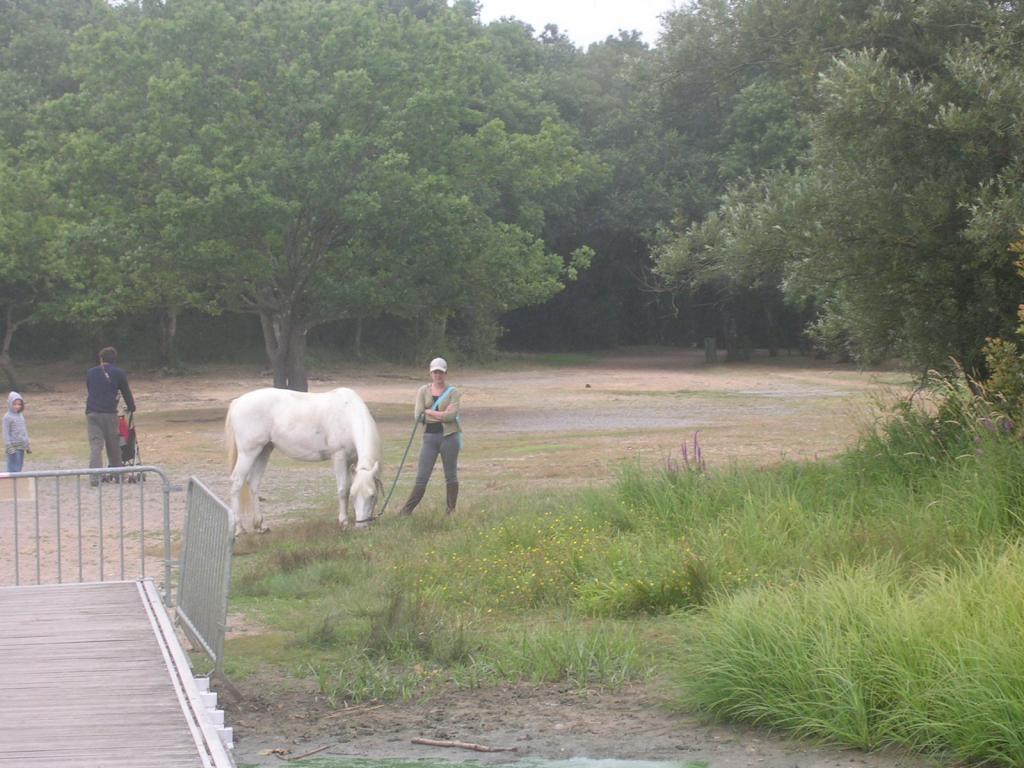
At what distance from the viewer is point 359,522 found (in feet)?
45.2

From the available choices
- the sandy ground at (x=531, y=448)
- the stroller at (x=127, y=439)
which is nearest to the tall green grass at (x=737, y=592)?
the sandy ground at (x=531, y=448)

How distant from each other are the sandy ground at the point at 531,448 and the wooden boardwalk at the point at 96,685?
766 mm

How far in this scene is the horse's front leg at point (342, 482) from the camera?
14117mm

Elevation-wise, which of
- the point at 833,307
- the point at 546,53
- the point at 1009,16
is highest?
the point at 546,53

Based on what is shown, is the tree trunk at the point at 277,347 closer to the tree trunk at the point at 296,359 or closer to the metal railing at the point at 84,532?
the tree trunk at the point at 296,359

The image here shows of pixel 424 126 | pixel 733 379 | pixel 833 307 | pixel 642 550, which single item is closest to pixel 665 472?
pixel 642 550

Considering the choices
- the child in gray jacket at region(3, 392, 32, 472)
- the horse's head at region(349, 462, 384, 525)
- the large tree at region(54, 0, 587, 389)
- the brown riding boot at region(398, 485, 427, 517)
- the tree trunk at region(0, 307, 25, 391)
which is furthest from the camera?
the tree trunk at region(0, 307, 25, 391)

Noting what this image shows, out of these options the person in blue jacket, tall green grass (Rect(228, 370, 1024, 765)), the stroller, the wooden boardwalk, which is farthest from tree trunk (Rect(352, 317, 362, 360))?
the wooden boardwalk

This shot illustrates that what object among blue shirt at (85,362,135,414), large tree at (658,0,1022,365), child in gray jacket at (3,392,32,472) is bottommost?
child in gray jacket at (3,392,32,472)

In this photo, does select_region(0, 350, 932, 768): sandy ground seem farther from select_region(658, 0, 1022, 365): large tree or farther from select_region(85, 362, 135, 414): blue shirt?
select_region(85, 362, 135, 414): blue shirt

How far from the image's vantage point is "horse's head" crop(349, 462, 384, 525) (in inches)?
541

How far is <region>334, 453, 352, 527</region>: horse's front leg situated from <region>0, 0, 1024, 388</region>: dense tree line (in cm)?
456

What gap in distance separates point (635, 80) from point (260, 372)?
31.0m

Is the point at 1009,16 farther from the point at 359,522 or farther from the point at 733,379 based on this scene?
the point at 733,379
